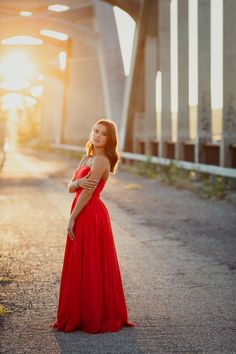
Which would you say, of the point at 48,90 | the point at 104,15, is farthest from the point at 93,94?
the point at 48,90

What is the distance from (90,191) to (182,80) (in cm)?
1499

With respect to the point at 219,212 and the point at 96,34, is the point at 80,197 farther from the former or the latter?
the point at 96,34

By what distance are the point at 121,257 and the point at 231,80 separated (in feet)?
26.6

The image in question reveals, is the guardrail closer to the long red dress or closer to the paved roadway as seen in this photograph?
the paved roadway

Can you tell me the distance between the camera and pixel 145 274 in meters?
7.32

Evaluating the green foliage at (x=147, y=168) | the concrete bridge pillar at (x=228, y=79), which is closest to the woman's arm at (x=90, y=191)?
the concrete bridge pillar at (x=228, y=79)

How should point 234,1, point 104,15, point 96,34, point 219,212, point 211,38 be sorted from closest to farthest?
point 219,212 < point 234,1 < point 211,38 < point 104,15 < point 96,34

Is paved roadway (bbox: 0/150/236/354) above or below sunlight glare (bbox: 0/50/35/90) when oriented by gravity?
below

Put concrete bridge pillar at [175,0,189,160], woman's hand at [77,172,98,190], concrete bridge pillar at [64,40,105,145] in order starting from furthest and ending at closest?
concrete bridge pillar at [64,40,105,145], concrete bridge pillar at [175,0,189,160], woman's hand at [77,172,98,190]

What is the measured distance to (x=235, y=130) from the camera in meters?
15.5

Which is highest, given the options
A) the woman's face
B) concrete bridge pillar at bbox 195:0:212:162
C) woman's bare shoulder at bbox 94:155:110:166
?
concrete bridge pillar at bbox 195:0:212:162

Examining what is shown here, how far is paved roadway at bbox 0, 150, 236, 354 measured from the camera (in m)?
5.01

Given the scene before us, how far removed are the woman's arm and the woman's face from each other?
0.10 m

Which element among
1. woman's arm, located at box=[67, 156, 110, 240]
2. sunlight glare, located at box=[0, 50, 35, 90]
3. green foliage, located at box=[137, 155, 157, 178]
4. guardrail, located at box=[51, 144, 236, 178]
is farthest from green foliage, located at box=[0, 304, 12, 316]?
sunlight glare, located at box=[0, 50, 35, 90]
